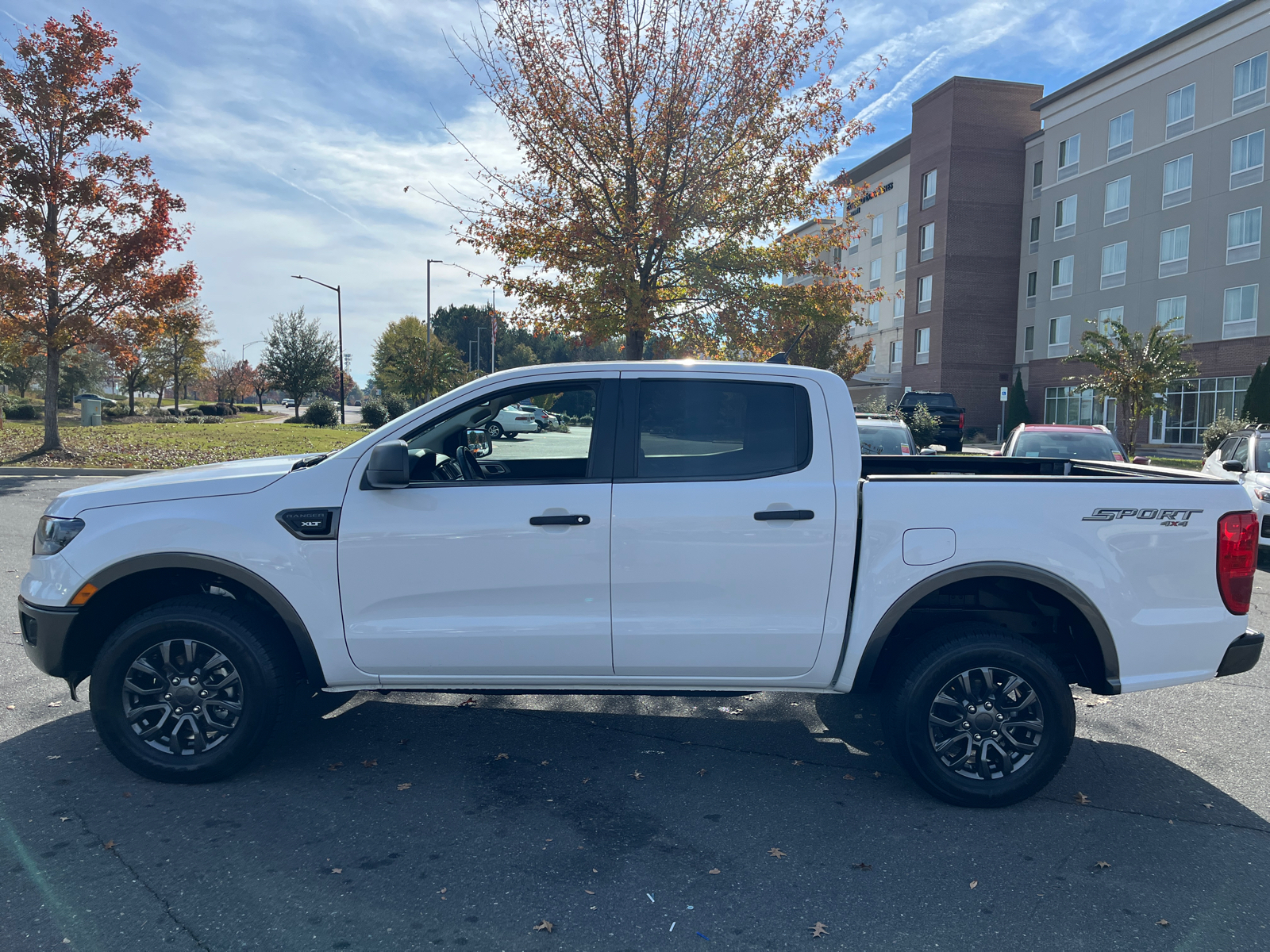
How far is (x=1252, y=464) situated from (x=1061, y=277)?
126 ft

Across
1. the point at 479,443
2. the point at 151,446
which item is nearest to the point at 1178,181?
the point at 151,446

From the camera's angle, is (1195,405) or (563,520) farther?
(1195,405)

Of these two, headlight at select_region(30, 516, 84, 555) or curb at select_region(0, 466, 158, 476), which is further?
curb at select_region(0, 466, 158, 476)

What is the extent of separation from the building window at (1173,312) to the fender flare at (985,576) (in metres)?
38.3

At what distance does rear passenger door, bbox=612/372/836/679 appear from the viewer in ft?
12.7

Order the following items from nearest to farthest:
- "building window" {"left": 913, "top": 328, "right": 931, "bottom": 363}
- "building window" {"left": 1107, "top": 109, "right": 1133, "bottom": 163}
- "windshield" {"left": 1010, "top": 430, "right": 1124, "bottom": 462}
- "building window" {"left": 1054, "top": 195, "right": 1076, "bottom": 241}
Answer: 1. "windshield" {"left": 1010, "top": 430, "right": 1124, "bottom": 462}
2. "building window" {"left": 1107, "top": 109, "right": 1133, "bottom": 163}
3. "building window" {"left": 1054, "top": 195, "right": 1076, "bottom": 241}
4. "building window" {"left": 913, "top": 328, "right": 931, "bottom": 363}

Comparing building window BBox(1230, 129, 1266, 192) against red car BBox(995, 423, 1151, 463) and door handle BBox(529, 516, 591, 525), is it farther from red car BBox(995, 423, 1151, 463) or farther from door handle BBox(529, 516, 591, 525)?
door handle BBox(529, 516, 591, 525)

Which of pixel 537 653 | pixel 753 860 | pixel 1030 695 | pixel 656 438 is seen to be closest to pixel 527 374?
pixel 656 438

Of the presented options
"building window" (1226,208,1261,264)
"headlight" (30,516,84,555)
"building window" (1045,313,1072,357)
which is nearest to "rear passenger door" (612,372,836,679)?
"headlight" (30,516,84,555)

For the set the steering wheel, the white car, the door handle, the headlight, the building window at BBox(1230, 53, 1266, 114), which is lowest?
the headlight

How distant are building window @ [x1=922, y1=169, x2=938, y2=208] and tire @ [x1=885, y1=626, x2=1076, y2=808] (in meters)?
51.1

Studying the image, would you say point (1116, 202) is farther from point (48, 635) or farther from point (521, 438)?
point (48, 635)

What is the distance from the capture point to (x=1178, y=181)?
3669 cm

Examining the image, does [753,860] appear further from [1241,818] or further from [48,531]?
[48,531]
